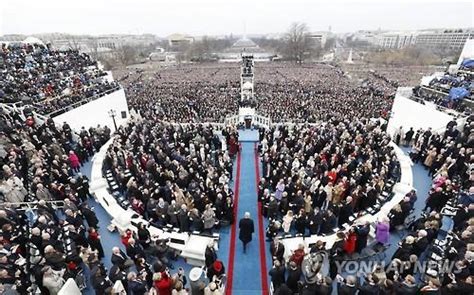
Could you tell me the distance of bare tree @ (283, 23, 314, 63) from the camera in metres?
69.6

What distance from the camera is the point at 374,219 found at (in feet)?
26.6

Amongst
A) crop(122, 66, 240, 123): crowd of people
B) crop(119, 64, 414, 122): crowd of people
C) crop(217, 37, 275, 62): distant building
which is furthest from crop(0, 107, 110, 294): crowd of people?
crop(217, 37, 275, 62): distant building

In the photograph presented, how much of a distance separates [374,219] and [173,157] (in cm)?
764

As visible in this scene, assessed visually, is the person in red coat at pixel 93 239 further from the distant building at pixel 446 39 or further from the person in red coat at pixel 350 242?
the distant building at pixel 446 39

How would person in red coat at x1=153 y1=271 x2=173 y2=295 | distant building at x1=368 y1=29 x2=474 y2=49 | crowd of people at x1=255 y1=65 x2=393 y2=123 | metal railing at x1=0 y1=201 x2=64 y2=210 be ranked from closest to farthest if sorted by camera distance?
person in red coat at x1=153 y1=271 x2=173 y2=295 < metal railing at x1=0 y1=201 x2=64 y2=210 < crowd of people at x1=255 y1=65 x2=393 y2=123 < distant building at x1=368 y1=29 x2=474 y2=49

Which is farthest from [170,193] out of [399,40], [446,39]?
[399,40]

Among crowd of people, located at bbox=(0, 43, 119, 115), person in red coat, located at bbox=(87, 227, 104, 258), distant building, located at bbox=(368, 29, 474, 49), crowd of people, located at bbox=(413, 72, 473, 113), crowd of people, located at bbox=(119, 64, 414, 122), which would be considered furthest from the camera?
distant building, located at bbox=(368, 29, 474, 49)

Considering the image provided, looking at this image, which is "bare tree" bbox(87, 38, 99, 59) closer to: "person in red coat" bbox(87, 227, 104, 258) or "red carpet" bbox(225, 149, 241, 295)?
"red carpet" bbox(225, 149, 241, 295)

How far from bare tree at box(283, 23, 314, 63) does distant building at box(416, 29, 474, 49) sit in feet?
180

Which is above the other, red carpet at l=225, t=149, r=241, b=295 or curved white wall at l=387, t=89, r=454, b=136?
curved white wall at l=387, t=89, r=454, b=136

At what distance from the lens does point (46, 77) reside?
19234mm

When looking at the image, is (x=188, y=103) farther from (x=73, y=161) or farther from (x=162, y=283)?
(x=162, y=283)

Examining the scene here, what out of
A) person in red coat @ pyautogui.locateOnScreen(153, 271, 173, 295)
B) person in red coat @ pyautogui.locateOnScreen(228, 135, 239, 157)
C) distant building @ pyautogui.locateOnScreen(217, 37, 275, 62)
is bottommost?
distant building @ pyautogui.locateOnScreen(217, 37, 275, 62)

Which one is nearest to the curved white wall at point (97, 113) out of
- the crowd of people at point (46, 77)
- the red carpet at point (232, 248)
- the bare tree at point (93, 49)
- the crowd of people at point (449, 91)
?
the crowd of people at point (46, 77)
